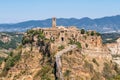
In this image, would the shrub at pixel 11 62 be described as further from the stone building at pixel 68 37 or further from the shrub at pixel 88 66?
the shrub at pixel 88 66

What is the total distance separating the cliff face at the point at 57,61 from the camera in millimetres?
77125

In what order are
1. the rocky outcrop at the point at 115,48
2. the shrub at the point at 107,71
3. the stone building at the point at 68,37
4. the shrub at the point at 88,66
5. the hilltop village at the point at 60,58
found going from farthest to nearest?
the rocky outcrop at the point at 115,48 < the shrub at the point at 107,71 < the stone building at the point at 68,37 < the shrub at the point at 88,66 < the hilltop village at the point at 60,58

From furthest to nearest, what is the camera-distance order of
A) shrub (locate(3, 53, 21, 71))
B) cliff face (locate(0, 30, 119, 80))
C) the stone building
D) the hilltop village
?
1. shrub (locate(3, 53, 21, 71))
2. the stone building
3. the hilltop village
4. cliff face (locate(0, 30, 119, 80))

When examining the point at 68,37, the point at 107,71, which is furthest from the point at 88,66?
the point at 68,37

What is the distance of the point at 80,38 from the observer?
290 feet

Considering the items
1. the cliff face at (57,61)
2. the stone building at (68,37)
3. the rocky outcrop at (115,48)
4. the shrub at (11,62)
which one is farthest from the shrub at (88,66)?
the rocky outcrop at (115,48)

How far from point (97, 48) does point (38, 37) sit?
443 inches

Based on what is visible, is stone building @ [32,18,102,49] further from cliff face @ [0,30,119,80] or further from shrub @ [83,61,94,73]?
shrub @ [83,61,94,73]

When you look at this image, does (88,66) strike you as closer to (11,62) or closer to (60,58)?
(60,58)

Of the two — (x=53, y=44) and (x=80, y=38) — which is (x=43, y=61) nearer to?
(x=53, y=44)

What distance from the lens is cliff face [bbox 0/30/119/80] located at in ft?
253

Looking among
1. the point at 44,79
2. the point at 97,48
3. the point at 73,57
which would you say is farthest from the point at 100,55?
the point at 44,79

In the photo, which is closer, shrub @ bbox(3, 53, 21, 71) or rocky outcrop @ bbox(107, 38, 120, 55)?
shrub @ bbox(3, 53, 21, 71)

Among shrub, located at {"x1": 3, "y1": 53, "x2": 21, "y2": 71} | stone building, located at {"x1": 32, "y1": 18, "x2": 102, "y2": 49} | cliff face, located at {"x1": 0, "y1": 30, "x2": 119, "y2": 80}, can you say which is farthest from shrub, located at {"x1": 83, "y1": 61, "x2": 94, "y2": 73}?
shrub, located at {"x1": 3, "y1": 53, "x2": 21, "y2": 71}
